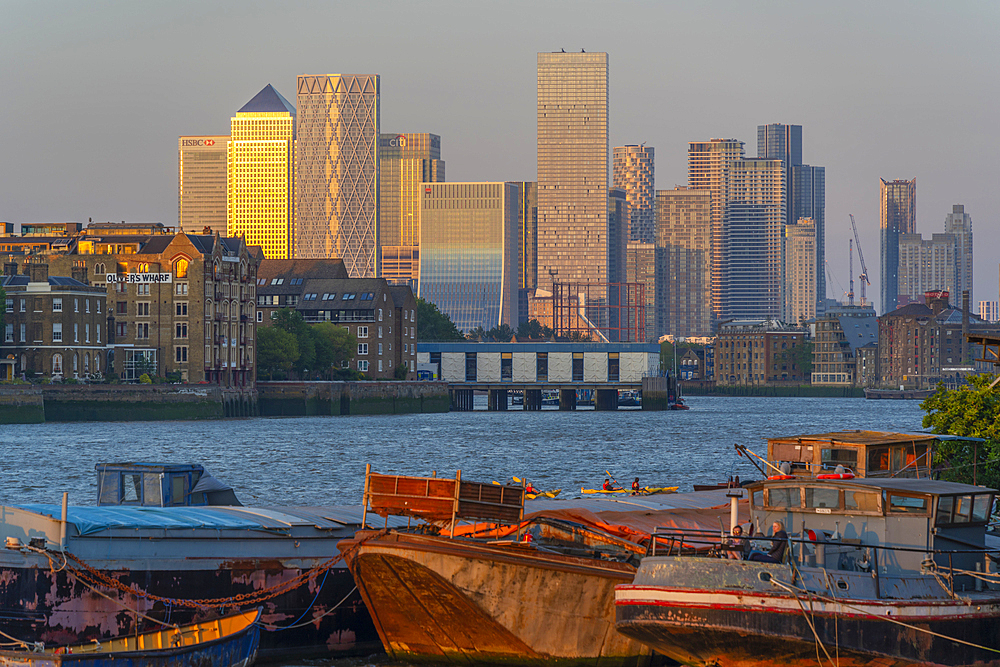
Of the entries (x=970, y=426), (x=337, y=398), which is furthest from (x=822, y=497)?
(x=337, y=398)

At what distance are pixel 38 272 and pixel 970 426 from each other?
136 m

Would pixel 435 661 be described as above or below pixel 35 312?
below

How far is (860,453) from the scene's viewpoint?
102 ft

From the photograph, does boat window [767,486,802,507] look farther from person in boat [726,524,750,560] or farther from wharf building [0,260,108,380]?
wharf building [0,260,108,380]

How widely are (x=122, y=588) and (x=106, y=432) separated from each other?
89909 mm

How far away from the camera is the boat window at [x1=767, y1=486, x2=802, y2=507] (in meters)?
24.1

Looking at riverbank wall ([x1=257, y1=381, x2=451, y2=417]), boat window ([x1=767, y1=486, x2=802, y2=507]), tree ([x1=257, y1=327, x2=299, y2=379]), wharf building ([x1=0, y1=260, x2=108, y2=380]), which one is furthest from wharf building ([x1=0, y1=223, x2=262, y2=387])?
boat window ([x1=767, y1=486, x2=802, y2=507])

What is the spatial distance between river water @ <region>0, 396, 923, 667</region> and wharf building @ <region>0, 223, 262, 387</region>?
10173 mm

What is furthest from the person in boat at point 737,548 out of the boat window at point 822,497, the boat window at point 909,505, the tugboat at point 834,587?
the boat window at point 909,505

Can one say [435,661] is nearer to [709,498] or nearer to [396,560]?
[396,560]

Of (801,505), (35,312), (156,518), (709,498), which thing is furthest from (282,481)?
(35,312)

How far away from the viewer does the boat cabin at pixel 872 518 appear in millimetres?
23062

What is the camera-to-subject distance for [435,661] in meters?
25.9

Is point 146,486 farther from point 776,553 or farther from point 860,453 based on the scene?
point 860,453
